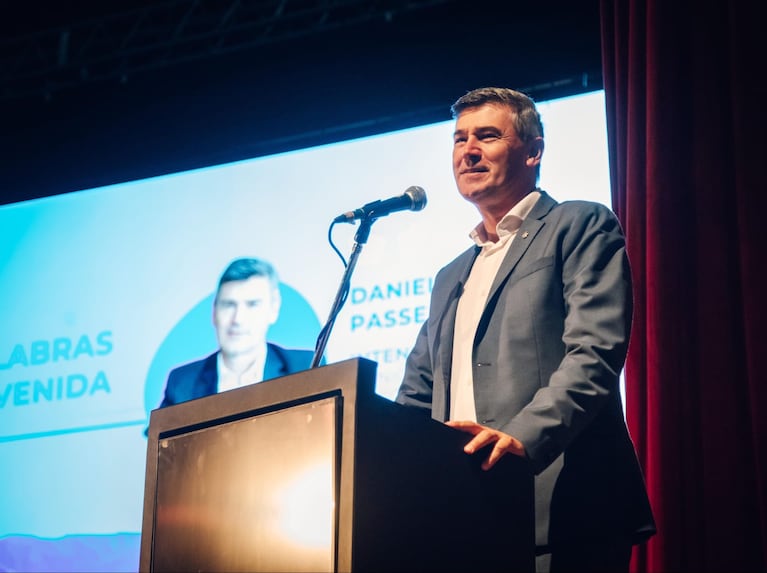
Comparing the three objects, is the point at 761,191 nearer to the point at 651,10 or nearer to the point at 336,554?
the point at 651,10

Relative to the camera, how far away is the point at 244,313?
374 centimetres

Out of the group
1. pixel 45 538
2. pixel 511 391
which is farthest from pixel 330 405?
pixel 45 538

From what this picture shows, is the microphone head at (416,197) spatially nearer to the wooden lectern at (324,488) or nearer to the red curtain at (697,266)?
the wooden lectern at (324,488)

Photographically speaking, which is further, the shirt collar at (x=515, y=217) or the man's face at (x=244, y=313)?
the man's face at (x=244, y=313)

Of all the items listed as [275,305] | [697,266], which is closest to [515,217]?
[697,266]

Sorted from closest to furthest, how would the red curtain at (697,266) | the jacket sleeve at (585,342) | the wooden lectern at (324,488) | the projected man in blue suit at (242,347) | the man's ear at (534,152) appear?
the wooden lectern at (324,488), the jacket sleeve at (585,342), the man's ear at (534,152), the red curtain at (697,266), the projected man in blue suit at (242,347)

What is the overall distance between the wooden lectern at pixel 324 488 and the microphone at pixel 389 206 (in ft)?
2.27

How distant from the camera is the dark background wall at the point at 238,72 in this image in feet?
12.8

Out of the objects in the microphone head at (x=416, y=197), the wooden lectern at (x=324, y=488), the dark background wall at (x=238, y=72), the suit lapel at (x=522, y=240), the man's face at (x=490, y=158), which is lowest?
the wooden lectern at (x=324, y=488)

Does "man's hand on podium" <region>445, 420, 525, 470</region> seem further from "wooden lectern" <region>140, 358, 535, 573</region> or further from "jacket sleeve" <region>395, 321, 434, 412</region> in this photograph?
"jacket sleeve" <region>395, 321, 434, 412</region>

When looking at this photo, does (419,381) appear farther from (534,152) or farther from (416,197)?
(534,152)

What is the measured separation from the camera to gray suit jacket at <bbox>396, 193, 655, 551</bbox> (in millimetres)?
1673

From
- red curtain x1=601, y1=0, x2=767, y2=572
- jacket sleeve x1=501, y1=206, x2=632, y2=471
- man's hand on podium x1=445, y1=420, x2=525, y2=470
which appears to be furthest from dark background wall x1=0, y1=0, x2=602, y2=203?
man's hand on podium x1=445, y1=420, x2=525, y2=470

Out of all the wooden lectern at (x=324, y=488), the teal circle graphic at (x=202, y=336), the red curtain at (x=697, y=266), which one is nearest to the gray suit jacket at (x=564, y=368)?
the wooden lectern at (x=324, y=488)
